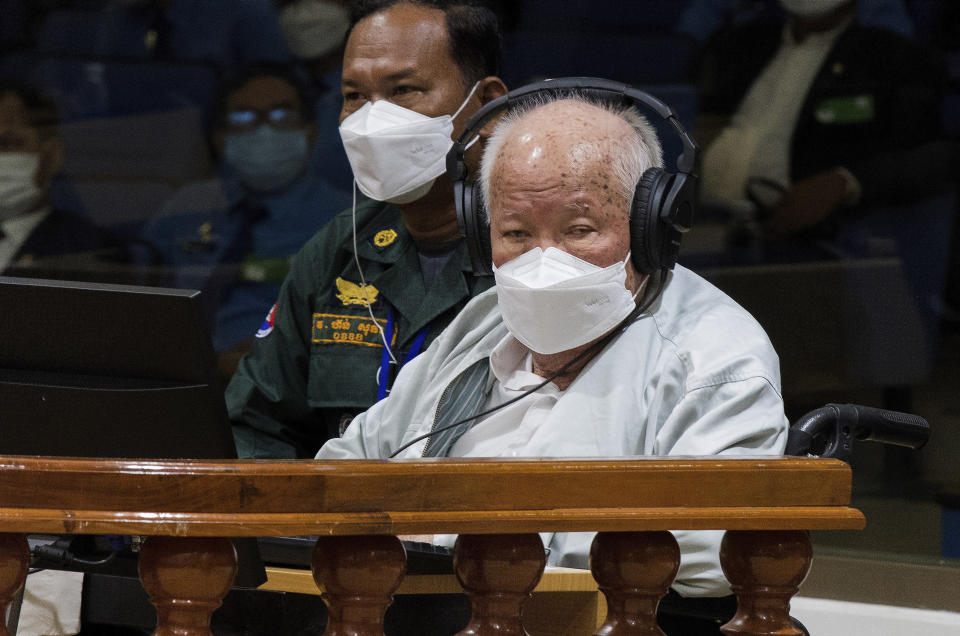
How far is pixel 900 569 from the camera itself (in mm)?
2980

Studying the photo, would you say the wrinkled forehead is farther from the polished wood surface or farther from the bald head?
the polished wood surface

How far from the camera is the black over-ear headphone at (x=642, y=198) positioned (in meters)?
1.73

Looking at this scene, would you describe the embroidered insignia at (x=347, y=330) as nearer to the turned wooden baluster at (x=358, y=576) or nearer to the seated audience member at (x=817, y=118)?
the turned wooden baluster at (x=358, y=576)

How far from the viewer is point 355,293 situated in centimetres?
239

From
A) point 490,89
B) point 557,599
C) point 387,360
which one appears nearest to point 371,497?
point 557,599

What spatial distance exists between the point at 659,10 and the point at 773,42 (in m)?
0.34

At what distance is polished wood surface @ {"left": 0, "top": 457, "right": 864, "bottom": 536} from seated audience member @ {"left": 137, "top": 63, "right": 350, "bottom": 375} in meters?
2.59

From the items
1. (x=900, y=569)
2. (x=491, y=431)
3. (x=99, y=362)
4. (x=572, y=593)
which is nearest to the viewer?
(x=99, y=362)

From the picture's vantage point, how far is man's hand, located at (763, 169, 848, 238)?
329 centimetres

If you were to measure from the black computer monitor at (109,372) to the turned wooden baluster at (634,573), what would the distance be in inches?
16.1

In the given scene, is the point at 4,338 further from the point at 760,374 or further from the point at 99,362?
the point at 760,374

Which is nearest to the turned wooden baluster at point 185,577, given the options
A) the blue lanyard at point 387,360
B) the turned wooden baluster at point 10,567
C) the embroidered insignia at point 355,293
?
the turned wooden baluster at point 10,567

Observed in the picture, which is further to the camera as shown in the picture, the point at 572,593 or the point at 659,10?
the point at 659,10

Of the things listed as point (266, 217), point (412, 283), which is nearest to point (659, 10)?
point (266, 217)
